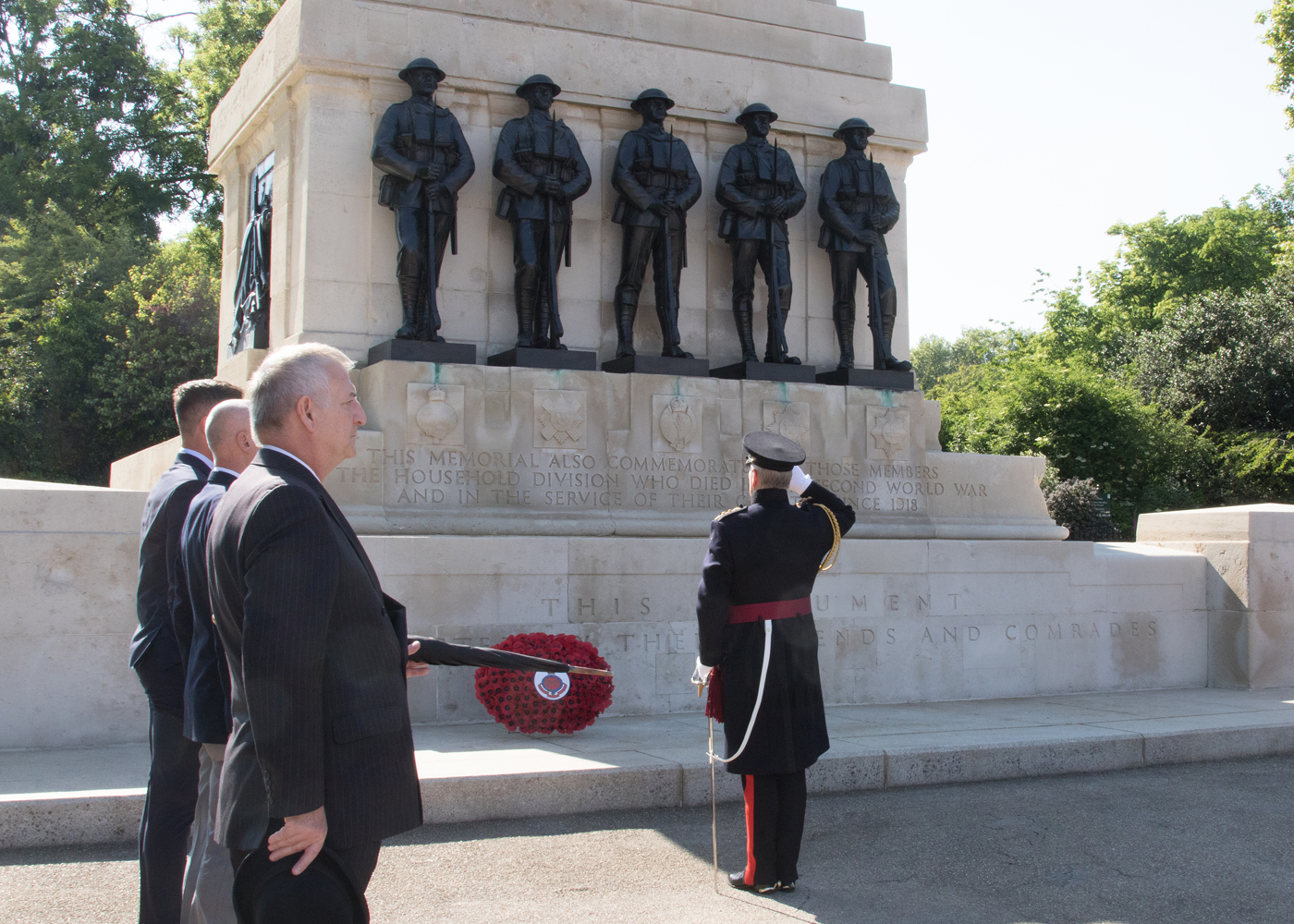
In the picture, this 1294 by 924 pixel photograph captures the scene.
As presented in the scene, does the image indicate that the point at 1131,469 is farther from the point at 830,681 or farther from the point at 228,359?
the point at 228,359

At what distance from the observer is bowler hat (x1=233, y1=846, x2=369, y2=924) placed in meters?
2.52

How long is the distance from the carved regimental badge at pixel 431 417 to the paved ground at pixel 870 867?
405 centimetres

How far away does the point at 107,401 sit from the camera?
25438 mm

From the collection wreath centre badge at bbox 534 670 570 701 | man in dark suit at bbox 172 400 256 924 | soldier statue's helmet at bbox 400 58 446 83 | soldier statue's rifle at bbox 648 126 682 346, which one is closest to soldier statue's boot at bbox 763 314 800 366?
soldier statue's rifle at bbox 648 126 682 346

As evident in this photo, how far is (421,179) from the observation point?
31.8 ft

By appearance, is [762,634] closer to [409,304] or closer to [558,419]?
[558,419]

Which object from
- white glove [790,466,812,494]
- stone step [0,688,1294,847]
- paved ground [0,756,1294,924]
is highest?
white glove [790,466,812,494]

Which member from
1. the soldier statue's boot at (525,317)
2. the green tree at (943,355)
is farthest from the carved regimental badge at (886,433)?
the green tree at (943,355)

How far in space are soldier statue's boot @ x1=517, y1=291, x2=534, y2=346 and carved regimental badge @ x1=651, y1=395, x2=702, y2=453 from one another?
46.3 inches

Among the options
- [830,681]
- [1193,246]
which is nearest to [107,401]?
[830,681]

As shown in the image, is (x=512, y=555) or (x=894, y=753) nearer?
(x=894, y=753)

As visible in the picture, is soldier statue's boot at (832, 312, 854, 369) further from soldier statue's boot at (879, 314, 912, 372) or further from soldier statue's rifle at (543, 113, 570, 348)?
soldier statue's rifle at (543, 113, 570, 348)

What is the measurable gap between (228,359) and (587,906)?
8.34 m

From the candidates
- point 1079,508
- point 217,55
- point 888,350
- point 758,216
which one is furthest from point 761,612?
point 217,55
